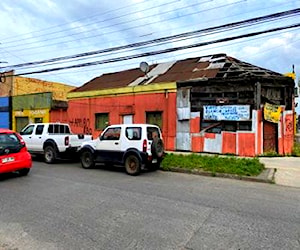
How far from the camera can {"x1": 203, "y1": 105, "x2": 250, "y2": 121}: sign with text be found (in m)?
14.6

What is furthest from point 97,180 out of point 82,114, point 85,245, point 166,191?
point 82,114

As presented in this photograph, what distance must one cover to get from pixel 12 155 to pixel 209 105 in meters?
9.77

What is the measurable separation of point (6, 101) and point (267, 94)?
22.4 m

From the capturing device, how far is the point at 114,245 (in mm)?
4359

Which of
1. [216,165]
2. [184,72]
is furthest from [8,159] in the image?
[184,72]

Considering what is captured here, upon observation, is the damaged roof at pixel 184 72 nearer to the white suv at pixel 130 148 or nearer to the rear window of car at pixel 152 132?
the rear window of car at pixel 152 132

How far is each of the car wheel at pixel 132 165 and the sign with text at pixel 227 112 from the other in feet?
21.0

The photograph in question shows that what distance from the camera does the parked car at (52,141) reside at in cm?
1309

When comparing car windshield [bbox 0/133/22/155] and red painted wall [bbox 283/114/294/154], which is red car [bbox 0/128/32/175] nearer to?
car windshield [bbox 0/133/22/155]

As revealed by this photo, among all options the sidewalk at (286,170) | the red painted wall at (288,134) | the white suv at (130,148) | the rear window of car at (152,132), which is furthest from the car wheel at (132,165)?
the red painted wall at (288,134)

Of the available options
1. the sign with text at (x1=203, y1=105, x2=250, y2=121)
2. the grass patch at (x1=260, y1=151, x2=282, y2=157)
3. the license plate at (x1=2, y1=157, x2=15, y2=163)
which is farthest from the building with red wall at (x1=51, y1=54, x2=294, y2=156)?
the license plate at (x1=2, y1=157, x2=15, y2=163)

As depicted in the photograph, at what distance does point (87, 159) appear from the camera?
1180 cm

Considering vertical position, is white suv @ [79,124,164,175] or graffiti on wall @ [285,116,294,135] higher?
graffiti on wall @ [285,116,294,135]

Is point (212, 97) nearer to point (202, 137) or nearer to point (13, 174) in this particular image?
point (202, 137)
